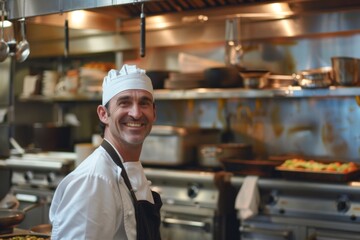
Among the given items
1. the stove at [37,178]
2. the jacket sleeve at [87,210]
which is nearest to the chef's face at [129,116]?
the jacket sleeve at [87,210]

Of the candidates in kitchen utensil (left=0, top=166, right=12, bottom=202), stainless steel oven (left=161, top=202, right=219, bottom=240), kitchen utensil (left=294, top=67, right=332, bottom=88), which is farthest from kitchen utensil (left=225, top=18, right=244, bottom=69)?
kitchen utensil (left=0, top=166, right=12, bottom=202)

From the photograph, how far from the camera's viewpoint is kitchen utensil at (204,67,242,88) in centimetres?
464

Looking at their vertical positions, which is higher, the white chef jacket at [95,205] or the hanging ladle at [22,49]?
the hanging ladle at [22,49]

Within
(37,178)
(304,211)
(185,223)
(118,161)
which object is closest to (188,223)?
(185,223)

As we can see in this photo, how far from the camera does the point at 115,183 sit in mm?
2342

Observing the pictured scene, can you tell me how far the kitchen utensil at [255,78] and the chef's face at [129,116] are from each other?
2061 mm

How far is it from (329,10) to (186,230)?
2.12 metres

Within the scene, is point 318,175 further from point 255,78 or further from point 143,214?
point 143,214

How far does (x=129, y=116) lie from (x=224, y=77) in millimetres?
2329

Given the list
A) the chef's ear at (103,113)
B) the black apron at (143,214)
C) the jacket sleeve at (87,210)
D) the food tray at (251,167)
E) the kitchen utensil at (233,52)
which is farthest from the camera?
the kitchen utensil at (233,52)

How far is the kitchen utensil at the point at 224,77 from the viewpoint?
4637mm

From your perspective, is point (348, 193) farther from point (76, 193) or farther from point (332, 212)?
point (76, 193)

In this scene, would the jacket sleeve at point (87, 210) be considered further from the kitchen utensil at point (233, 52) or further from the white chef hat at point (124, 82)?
the kitchen utensil at point (233, 52)

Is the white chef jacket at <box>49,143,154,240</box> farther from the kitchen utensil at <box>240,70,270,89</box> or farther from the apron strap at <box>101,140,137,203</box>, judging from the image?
the kitchen utensil at <box>240,70,270,89</box>
